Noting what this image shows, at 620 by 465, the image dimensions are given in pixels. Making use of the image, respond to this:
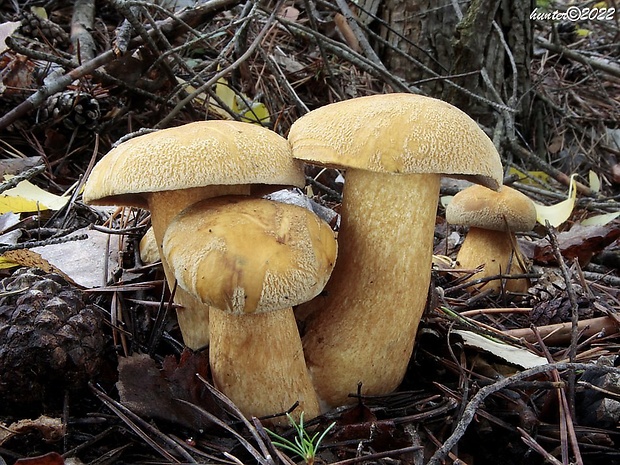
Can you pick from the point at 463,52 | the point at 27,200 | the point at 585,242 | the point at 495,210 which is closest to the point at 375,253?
the point at 495,210

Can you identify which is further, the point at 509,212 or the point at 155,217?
the point at 509,212

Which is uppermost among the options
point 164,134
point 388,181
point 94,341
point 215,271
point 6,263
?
point 164,134

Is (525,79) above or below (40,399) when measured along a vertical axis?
above

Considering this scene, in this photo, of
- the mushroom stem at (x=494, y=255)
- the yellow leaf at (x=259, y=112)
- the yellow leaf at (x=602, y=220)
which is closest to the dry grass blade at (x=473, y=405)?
the mushroom stem at (x=494, y=255)

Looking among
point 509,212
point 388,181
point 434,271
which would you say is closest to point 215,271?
point 388,181

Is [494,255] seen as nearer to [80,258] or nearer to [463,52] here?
[463,52]

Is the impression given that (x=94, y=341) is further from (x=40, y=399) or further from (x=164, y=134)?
(x=164, y=134)
